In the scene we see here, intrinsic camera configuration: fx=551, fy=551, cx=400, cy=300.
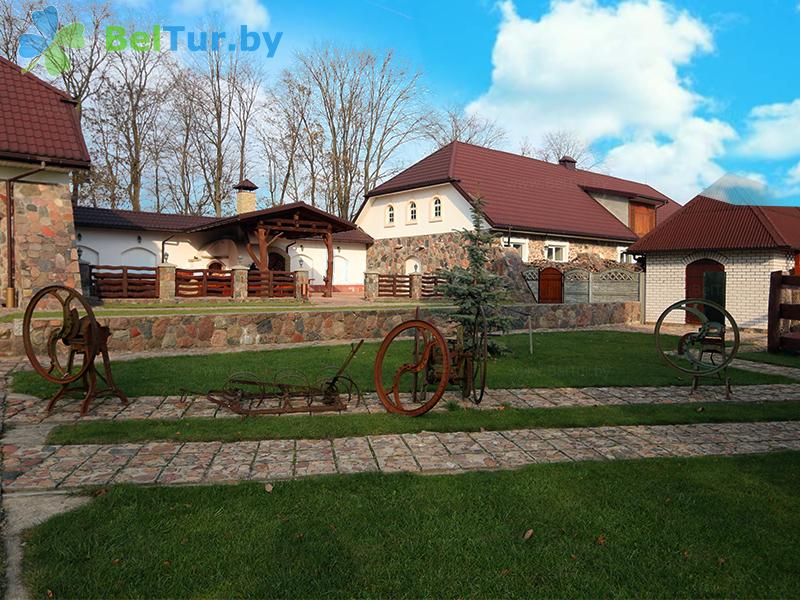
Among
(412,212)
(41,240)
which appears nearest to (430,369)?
(41,240)

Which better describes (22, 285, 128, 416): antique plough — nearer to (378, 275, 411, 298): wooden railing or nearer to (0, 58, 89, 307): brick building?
(0, 58, 89, 307): brick building

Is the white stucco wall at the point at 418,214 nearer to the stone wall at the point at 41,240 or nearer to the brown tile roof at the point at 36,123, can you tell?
the brown tile roof at the point at 36,123

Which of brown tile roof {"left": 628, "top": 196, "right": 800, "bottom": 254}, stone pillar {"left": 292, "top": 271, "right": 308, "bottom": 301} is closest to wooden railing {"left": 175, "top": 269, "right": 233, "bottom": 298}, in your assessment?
stone pillar {"left": 292, "top": 271, "right": 308, "bottom": 301}

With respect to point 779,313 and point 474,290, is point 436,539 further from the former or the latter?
point 779,313

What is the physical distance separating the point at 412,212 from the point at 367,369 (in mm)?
20451

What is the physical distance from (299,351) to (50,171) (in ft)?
30.3

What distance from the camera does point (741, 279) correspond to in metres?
18.2

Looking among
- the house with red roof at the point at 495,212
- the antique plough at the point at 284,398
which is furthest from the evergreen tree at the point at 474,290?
the house with red roof at the point at 495,212

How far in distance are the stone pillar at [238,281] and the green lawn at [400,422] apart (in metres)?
14.6

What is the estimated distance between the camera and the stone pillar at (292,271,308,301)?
21.5m

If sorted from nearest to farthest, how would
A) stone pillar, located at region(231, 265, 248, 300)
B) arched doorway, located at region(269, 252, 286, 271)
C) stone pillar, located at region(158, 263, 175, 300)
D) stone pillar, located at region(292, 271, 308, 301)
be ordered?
stone pillar, located at region(158, 263, 175, 300) < stone pillar, located at region(231, 265, 248, 300) < stone pillar, located at region(292, 271, 308, 301) < arched doorway, located at region(269, 252, 286, 271)

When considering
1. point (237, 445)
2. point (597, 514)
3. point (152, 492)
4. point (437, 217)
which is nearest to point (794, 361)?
point (597, 514)

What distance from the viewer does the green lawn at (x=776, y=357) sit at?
10.7m

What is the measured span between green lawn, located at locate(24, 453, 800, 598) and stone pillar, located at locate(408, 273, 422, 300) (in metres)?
20.1
